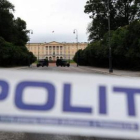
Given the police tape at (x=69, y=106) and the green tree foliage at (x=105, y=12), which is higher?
the green tree foliage at (x=105, y=12)

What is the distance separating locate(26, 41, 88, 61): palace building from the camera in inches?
6127

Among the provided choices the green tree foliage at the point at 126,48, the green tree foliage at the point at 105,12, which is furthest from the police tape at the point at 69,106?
the green tree foliage at the point at 105,12

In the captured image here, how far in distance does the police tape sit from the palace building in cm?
15176

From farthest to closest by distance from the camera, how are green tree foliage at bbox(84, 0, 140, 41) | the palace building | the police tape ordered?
the palace building < green tree foliage at bbox(84, 0, 140, 41) < the police tape

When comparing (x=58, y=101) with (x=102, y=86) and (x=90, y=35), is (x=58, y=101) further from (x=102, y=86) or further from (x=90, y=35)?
(x=90, y=35)

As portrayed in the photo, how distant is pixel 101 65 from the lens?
210 ft

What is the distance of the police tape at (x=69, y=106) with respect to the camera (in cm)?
253

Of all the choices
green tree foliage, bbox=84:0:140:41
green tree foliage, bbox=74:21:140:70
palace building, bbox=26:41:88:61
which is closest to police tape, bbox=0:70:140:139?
green tree foliage, bbox=74:21:140:70

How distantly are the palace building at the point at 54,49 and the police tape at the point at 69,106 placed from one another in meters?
152

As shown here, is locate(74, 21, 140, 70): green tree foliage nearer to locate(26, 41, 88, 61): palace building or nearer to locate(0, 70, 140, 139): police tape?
locate(0, 70, 140, 139): police tape

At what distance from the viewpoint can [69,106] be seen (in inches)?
101

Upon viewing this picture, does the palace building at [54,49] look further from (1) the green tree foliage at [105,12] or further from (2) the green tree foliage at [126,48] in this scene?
(2) the green tree foliage at [126,48]

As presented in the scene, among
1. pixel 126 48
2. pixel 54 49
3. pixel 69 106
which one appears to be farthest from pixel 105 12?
pixel 54 49

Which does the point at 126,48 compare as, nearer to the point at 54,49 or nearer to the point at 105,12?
the point at 105,12
